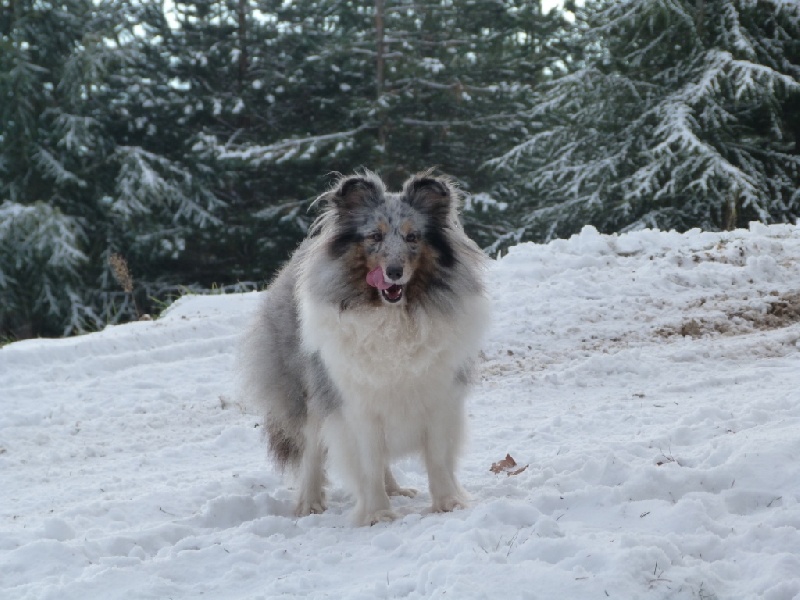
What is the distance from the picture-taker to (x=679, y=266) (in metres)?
10.0

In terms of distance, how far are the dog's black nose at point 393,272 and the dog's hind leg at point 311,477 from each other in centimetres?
116

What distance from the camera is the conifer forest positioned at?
18.7m

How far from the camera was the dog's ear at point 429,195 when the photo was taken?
479cm

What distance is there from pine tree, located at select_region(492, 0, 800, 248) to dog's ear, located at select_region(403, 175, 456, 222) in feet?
40.3

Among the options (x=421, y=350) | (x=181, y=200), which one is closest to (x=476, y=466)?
(x=421, y=350)

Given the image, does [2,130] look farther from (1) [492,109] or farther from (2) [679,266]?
(2) [679,266]

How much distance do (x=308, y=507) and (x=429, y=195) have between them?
1.95 metres

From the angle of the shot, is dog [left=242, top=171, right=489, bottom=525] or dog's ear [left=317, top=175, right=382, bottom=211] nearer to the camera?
dog [left=242, top=171, right=489, bottom=525]

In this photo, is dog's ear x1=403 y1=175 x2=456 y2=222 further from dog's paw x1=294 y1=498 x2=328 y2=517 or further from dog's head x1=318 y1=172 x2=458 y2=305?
dog's paw x1=294 y1=498 x2=328 y2=517

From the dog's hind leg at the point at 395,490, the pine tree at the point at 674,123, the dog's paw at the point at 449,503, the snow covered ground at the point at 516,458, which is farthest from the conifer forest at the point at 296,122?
the dog's paw at the point at 449,503

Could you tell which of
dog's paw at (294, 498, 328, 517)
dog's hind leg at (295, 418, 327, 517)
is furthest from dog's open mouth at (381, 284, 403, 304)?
dog's paw at (294, 498, 328, 517)

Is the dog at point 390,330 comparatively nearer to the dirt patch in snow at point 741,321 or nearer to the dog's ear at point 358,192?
the dog's ear at point 358,192

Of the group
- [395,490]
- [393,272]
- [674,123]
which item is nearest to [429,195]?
Result: [393,272]

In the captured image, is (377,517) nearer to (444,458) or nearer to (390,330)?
(444,458)
